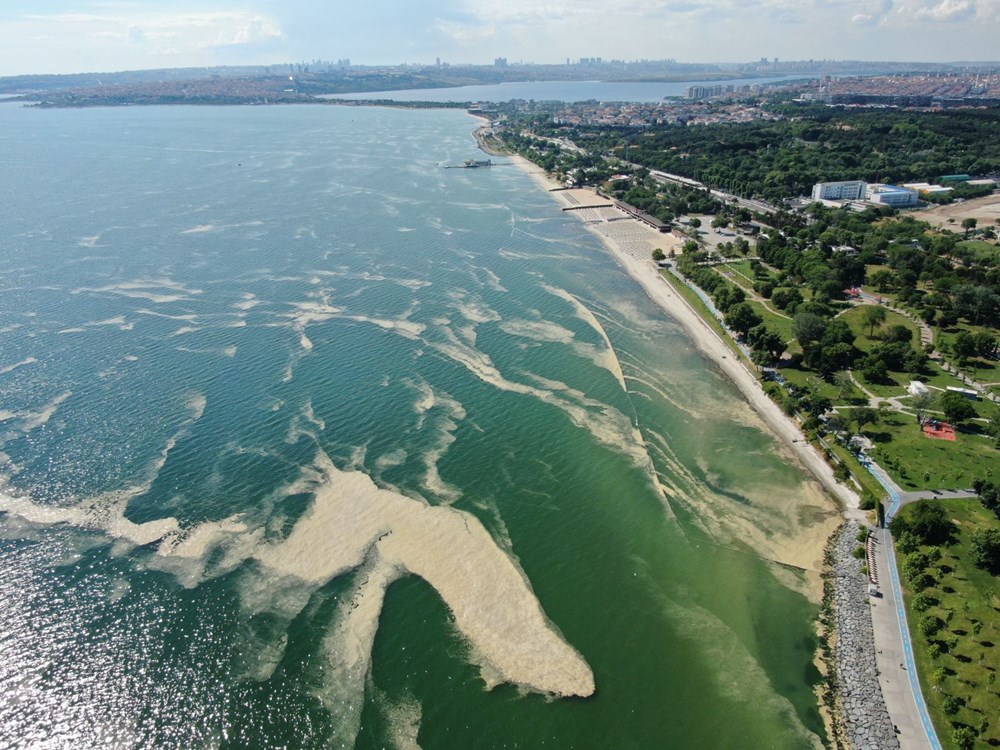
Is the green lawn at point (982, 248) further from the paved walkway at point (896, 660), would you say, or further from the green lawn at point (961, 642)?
the paved walkway at point (896, 660)

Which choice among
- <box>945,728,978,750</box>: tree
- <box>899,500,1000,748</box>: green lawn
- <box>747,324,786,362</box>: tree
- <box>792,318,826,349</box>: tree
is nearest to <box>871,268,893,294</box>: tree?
<box>792,318,826,349</box>: tree

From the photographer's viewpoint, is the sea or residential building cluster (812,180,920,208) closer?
the sea

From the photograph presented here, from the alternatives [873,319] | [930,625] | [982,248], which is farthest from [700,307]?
[982,248]

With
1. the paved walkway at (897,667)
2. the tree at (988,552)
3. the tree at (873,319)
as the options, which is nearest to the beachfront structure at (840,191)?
the tree at (873,319)

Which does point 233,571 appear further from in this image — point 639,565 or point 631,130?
point 631,130

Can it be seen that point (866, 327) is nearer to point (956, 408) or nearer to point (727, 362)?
point (727, 362)

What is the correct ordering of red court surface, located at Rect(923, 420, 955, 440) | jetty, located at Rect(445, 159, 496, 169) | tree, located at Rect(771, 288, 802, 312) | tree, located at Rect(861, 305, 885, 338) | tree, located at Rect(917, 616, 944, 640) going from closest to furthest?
1. tree, located at Rect(917, 616, 944, 640)
2. red court surface, located at Rect(923, 420, 955, 440)
3. tree, located at Rect(861, 305, 885, 338)
4. tree, located at Rect(771, 288, 802, 312)
5. jetty, located at Rect(445, 159, 496, 169)

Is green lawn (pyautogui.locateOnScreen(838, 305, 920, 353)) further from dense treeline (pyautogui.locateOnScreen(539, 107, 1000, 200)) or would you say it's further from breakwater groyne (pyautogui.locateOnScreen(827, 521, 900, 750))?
dense treeline (pyautogui.locateOnScreen(539, 107, 1000, 200))
